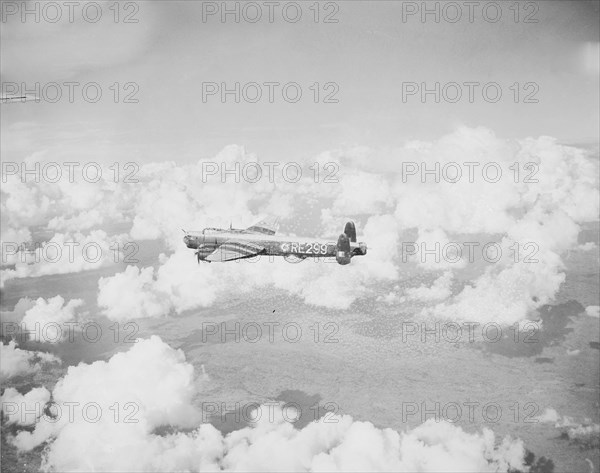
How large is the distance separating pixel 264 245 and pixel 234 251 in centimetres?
161

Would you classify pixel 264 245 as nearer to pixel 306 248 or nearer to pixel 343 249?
pixel 306 248

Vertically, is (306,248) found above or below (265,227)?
below

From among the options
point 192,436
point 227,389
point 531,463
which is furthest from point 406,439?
point 192,436

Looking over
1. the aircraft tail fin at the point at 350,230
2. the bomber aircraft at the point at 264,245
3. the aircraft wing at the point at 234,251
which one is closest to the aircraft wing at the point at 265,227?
the bomber aircraft at the point at 264,245

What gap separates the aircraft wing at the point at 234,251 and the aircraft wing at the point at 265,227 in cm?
120

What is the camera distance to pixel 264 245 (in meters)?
17.3

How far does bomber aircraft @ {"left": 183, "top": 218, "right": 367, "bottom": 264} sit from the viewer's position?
1576 centimetres

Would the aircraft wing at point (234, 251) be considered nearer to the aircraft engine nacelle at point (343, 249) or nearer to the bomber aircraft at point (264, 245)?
the bomber aircraft at point (264, 245)

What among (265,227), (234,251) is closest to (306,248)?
(265,227)

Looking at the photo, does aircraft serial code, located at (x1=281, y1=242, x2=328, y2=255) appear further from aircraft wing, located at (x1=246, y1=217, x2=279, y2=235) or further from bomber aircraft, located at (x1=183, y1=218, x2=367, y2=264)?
aircraft wing, located at (x1=246, y1=217, x2=279, y2=235)

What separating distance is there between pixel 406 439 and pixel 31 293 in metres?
215

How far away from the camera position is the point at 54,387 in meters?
177

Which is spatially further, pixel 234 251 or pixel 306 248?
pixel 306 248

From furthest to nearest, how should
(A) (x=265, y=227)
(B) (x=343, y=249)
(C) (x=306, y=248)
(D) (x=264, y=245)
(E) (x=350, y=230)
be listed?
1. (A) (x=265, y=227)
2. (D) (x=264, y=245)
3. (C) (x=306, y=248)
4. (E) (x=350, y=230)
5. (B) (x=343, y=249)
